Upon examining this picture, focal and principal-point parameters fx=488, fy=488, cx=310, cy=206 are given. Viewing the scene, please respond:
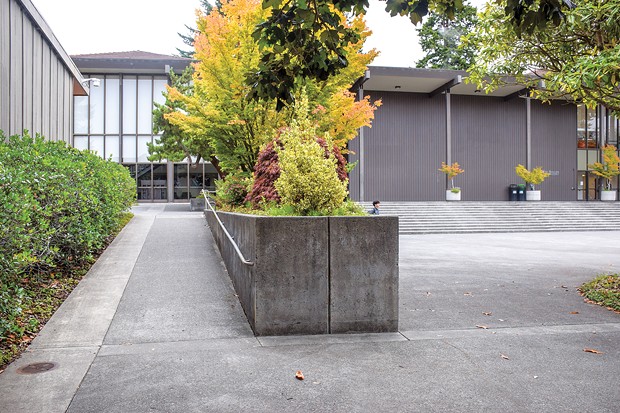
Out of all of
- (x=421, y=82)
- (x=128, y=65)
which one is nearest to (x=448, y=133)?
(x=421, y=82)

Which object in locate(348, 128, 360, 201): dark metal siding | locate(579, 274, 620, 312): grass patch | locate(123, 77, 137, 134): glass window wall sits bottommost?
locate(579, 274, 620, 312): grass patch

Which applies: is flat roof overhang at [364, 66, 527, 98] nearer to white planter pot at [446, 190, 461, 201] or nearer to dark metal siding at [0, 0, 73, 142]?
white planter pot at [446, 190, 461, 201]

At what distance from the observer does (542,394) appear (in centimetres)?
375

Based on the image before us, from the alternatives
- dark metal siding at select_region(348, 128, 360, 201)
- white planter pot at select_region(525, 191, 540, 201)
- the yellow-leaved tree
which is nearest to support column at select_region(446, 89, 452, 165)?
white planter pot at select_region(525, 191, 540, 201)

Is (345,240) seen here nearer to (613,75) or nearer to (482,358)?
(482,358)

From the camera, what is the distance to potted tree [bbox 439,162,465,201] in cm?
3206

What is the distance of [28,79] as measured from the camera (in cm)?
1288

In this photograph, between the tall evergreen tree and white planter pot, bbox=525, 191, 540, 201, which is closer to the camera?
white planter pot, bbox=525, 191, 540, 201

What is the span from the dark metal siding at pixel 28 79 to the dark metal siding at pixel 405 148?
2148 cm

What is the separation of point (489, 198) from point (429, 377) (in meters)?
34.0

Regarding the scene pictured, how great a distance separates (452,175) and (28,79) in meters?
26.2

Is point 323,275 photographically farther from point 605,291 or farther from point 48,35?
point 48,35

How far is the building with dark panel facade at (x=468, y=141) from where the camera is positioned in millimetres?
33875

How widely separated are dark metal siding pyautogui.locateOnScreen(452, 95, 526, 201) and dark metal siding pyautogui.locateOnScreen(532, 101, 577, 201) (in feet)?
5.51
